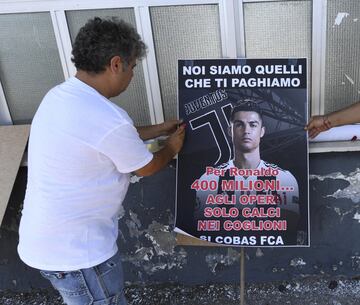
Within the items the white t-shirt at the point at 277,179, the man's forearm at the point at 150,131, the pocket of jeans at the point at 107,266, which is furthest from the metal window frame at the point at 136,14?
the pocket of jeans at the point at 107,266

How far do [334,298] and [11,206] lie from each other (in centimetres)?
229

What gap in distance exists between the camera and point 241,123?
2.41 meters

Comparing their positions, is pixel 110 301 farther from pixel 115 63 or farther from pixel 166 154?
pixel 115 63

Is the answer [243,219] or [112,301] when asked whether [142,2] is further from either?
[112,301]

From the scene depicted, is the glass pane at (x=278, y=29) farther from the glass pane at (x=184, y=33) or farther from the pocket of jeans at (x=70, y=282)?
the pocket of jeans at (x=70, y=282)

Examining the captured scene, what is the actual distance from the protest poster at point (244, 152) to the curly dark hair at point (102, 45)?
23.3 inches

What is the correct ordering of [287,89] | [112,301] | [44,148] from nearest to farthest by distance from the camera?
[44,148] → [112,301] → [287,89]

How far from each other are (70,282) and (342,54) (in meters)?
1.99

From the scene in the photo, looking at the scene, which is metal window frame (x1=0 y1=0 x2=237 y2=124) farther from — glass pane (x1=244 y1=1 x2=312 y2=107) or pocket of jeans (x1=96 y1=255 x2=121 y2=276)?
pocket of jeans (x1=96 y1=255 x2=121 y2=276)

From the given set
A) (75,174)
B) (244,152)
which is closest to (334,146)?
(244,152)

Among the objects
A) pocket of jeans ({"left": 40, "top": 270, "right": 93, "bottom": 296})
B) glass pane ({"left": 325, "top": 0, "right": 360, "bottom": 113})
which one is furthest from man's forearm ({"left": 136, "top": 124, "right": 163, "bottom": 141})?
glass pane ({"left": 325, "top": 0, "right": 360, "bottom": 113})

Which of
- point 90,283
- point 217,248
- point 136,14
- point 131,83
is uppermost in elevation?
point 136,14

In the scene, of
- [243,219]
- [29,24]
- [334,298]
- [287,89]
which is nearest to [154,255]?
[243,219]

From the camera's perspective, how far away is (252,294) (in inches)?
124
